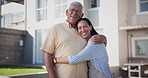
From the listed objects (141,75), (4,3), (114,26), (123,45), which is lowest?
(141,75)

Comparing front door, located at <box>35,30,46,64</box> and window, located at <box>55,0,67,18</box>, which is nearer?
window, located at <box>55,0,67,18</box>

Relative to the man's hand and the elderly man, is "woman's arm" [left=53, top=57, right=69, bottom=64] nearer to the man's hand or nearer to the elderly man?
the elderly man

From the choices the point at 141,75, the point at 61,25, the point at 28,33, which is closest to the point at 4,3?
the point at 28,33

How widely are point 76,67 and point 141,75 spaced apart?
715 centimetres

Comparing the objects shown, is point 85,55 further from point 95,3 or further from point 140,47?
point 95,3

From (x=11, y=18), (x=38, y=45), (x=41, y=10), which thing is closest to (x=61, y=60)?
(x=38, y=45)

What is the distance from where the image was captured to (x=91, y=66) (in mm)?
2275

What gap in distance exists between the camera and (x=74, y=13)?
90.1 inches

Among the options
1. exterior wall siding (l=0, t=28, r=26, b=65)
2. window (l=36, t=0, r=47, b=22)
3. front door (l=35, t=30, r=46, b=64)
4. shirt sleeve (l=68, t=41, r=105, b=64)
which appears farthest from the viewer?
window (l=36, t=0, r=47, b=22)

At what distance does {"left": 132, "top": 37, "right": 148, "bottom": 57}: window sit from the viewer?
10.5 metres

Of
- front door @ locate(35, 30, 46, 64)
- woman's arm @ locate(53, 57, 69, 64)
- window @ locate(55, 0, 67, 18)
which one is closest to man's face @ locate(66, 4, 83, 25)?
woman's arm @ locate(53, 57, 69, 64)

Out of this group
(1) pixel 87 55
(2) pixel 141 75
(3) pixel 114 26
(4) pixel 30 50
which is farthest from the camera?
(4) pixel 30 50

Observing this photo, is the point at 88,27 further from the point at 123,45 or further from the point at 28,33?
the point at 28,33

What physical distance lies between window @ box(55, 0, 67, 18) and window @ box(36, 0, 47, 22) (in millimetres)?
977
